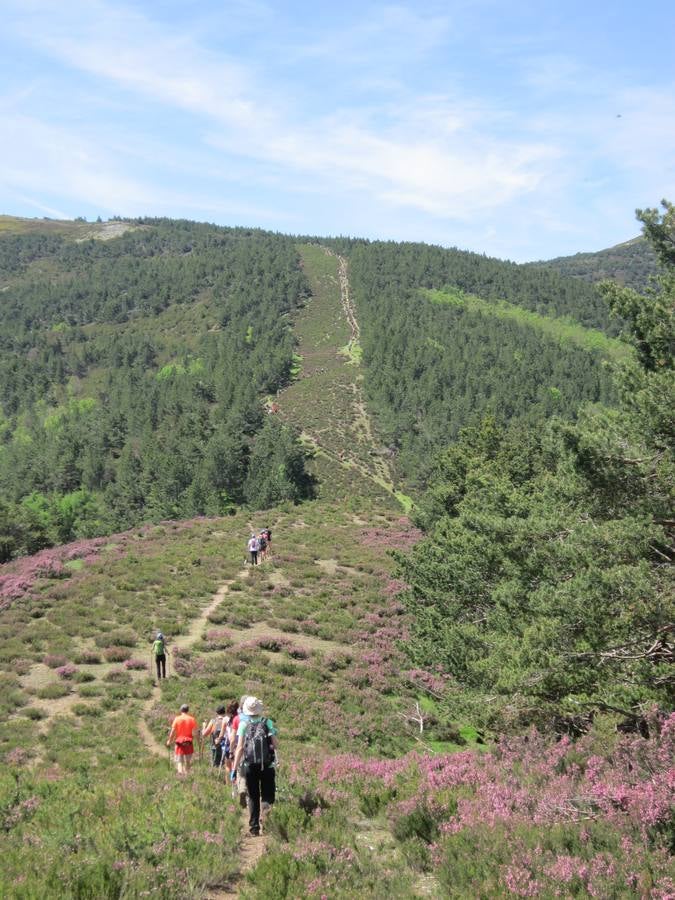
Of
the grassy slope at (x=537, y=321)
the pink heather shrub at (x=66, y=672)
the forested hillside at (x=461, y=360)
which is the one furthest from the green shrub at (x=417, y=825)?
the grassy slope at (x=537, y=321)

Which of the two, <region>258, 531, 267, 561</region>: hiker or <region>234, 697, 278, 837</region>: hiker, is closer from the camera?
<region>234, 697, 278, 837</region>: hiker

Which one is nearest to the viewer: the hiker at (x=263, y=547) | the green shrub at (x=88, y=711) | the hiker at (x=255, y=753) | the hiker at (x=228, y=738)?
the hiker at (x=255, y=753)

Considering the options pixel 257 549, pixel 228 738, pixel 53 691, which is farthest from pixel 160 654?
pixel 257 549

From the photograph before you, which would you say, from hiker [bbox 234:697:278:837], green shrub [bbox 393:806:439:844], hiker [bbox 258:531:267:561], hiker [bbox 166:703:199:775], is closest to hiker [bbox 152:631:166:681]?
hiker [bbox 166:703:199:775]

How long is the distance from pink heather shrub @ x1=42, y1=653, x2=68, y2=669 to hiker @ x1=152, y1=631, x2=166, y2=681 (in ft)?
10.2

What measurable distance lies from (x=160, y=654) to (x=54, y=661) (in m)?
3.78

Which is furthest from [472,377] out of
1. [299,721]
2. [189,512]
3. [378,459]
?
[299,721]

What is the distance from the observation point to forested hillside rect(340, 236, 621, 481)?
318 ft

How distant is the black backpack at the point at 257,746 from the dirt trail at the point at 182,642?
586cm

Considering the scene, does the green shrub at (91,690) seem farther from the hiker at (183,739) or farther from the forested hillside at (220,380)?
the forested hillside at (220,380)

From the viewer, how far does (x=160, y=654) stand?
16.2m

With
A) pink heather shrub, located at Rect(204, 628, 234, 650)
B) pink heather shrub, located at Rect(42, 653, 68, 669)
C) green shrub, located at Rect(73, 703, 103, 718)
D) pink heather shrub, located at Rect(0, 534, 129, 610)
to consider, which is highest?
green shrub, located at Rect(73, 703, 103, 718)

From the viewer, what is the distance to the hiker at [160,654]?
52.7ft

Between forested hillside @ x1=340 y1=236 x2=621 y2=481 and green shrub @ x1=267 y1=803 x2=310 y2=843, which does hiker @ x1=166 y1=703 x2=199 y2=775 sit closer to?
green shrub @ x1=267 y1=803 x2=310 y2=843
